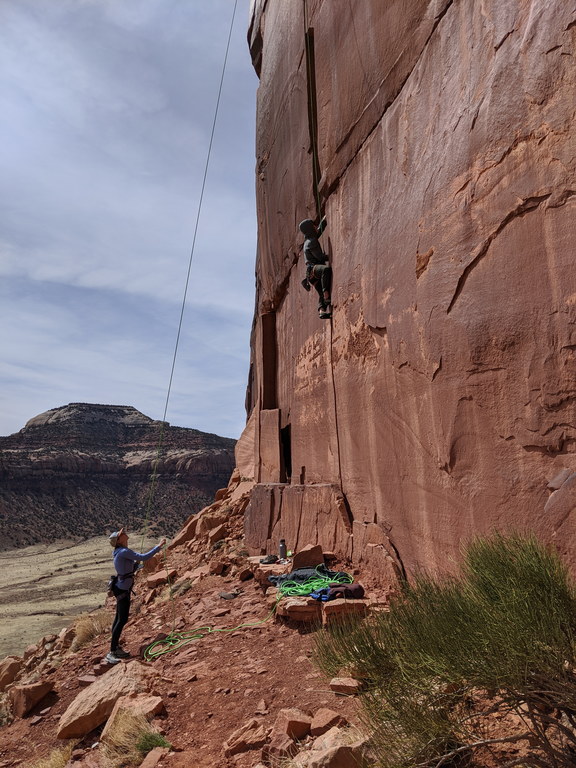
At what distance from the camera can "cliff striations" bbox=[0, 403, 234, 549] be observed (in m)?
51.0

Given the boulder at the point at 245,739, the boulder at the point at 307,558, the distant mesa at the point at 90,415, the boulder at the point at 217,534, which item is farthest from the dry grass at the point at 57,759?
the distant mesa at the point at 90,415

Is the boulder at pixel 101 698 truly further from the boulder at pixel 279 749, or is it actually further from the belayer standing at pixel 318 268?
the belayer standing at pixel 318 268

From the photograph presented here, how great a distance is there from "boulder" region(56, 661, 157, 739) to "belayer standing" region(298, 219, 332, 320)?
16.6 feet

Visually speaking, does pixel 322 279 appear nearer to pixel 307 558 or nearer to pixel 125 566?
pixel 307 558

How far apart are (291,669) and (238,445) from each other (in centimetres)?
1290

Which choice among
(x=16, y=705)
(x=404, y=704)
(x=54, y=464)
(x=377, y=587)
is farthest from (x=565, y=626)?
(x=54, y=464)

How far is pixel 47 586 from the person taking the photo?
2783 cm

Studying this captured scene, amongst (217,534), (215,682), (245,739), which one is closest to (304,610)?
(215,682)

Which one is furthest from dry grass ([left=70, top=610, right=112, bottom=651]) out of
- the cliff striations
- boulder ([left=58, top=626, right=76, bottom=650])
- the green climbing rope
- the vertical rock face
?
the cliff striations

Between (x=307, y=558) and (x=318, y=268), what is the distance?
4089 mm

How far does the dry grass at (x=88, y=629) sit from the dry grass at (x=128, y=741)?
14.9 ft

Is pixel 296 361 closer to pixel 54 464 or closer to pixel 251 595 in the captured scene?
pixel 251 595

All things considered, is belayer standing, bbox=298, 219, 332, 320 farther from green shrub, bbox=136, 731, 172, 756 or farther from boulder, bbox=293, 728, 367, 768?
boulder, bbox=293, 728, 367, 768

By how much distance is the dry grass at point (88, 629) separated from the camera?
8500mm
